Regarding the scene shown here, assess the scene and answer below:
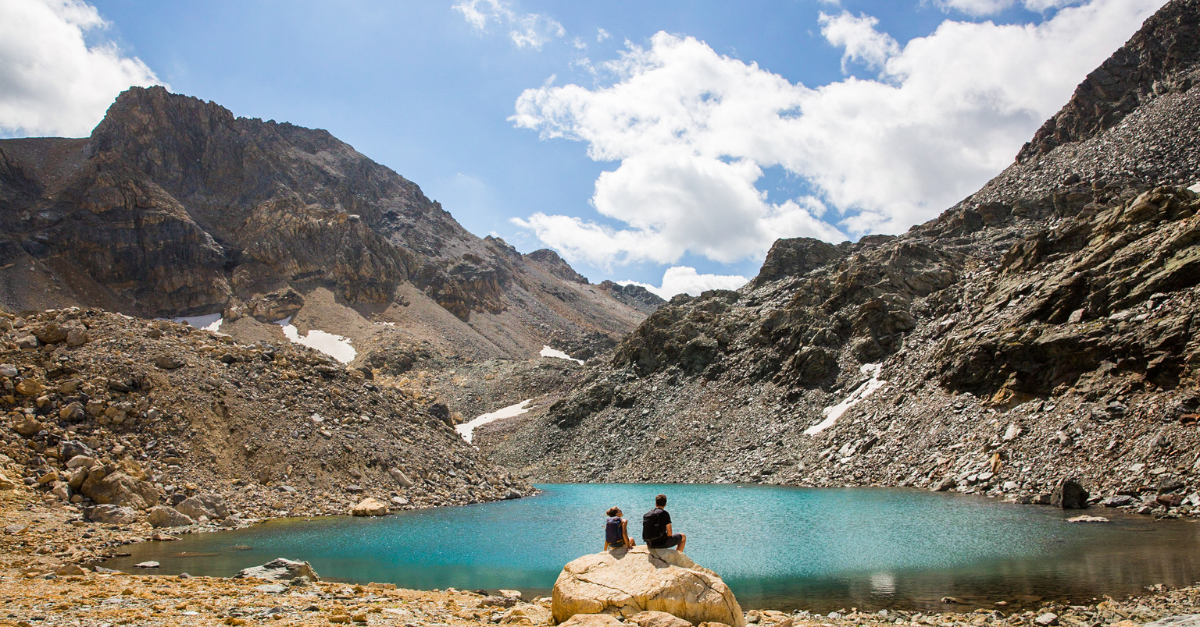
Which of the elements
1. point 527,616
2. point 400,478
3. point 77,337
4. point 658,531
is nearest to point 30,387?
point 77,337

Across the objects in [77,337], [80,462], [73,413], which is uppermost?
[77,337]

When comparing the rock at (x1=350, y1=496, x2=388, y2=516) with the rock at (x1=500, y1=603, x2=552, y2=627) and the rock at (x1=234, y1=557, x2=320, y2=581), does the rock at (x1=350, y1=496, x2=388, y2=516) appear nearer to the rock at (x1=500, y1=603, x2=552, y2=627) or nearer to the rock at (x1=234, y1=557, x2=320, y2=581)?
the rock at (x1=234, y1=557, x2=320, y2=581)

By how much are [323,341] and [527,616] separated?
3837 inches

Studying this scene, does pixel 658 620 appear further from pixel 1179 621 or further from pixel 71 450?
pixel 71 450

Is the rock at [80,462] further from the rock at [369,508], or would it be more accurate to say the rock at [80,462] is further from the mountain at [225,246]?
the mountain at [225,246]

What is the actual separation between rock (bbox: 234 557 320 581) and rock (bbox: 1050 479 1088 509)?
26019mm

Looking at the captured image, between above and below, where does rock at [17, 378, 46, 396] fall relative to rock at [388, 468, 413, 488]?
above

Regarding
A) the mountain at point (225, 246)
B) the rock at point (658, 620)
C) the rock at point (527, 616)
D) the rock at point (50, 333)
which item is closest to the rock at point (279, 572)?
the rock at point (527, 616)

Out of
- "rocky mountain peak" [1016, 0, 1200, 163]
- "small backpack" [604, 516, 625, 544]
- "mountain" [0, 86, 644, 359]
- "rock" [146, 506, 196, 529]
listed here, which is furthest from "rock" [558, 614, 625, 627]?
"mountain" [0, 86, 644, 359]

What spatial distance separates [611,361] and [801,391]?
87.5 feet

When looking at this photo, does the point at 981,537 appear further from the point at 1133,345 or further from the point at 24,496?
the point at 24,496

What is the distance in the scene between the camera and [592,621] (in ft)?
29.5

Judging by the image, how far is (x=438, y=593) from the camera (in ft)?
45.4

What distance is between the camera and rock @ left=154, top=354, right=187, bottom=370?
2780 cm
